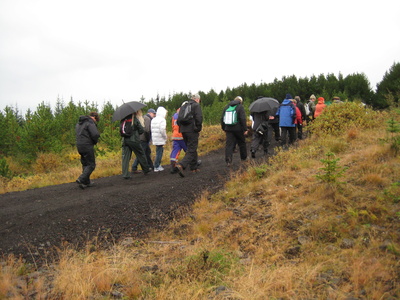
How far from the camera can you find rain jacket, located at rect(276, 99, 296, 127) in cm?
1119

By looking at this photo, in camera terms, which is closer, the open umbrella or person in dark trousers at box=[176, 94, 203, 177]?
person in dark trousers at box=[176, 94, 203, 177]

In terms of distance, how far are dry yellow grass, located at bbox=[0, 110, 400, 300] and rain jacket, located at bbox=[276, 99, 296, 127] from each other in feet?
16.1

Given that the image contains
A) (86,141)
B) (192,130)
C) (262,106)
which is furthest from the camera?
(262,106)

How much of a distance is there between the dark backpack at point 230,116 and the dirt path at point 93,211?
1.23 metres

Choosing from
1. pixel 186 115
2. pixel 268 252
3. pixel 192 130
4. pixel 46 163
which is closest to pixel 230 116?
pixel 192 130

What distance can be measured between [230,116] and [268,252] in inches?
195

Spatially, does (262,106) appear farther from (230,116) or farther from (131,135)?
(131,135)

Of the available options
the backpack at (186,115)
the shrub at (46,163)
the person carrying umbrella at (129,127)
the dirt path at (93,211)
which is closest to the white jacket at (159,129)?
the person carrying umbrella at (129,127)

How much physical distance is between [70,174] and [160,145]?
4583 mm

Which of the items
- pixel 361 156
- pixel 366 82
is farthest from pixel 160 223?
pixel 366 82

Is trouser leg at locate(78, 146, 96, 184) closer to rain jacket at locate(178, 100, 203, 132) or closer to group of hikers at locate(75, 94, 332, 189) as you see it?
group of hikers at locate(75, 94, 332, 189)

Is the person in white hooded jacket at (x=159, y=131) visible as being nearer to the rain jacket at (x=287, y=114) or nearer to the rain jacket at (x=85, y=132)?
the rain jacket at (x=85, y=132)

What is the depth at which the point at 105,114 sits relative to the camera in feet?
96.1

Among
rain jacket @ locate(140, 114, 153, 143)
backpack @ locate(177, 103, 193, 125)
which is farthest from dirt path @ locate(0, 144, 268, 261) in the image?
rain jacket @ locate(140, 114, 153, 143)
